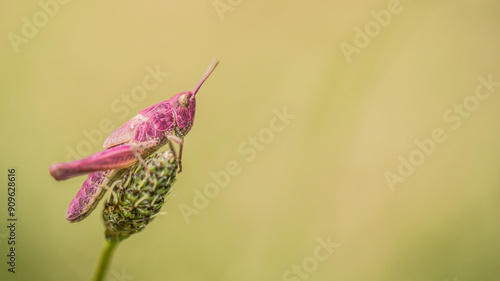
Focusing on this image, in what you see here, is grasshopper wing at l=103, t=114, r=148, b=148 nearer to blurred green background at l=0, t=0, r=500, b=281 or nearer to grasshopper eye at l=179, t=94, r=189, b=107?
grasshopper eye at l=179, t=94, r=189, b=107

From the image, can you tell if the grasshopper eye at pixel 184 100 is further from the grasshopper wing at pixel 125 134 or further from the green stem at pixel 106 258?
the green stem at pixel 106 258

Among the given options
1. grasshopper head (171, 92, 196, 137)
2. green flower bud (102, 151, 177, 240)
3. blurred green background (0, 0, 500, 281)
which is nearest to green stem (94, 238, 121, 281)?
green flower bud (102, 151, 177, 240)

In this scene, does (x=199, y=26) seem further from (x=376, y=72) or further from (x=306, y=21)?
(x=376, y=72)

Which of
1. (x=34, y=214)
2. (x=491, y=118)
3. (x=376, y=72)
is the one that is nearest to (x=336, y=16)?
(x=376, y=72)

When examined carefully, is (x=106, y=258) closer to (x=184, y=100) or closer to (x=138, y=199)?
(x=138, y=199)

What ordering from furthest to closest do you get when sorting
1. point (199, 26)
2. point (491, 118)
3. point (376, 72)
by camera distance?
point (199, 26)
point (376, 72)
point (491, 118)

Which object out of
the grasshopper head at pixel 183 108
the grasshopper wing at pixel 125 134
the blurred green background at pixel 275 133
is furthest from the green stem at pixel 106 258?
the blurred green background at pixel 275 133
